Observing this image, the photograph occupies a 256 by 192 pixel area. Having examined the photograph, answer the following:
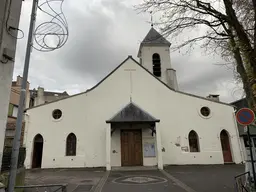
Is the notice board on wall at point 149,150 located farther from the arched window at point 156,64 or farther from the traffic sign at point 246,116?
the traffic sign at point 246,116

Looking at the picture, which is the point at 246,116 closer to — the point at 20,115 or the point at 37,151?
the point at 20,115

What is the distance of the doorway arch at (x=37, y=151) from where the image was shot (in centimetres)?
1623

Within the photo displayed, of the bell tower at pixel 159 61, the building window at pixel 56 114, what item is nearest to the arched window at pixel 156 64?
the bell tower at pixel 159 61

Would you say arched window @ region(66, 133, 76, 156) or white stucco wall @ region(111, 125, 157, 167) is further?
arched window @ region(66, 133, 76, 156)

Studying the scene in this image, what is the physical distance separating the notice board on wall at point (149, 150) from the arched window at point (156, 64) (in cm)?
1044

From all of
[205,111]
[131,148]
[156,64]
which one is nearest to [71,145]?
[131,148]

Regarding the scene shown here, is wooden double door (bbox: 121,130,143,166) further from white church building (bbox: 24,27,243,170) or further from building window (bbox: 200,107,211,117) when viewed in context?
building window (bbox: 200,107,211,117)

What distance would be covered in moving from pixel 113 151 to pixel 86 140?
7.94 feet

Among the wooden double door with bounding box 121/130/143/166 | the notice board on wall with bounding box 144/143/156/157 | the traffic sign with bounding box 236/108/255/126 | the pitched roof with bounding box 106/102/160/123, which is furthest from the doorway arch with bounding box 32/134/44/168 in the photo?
the traffic sign with bounding box 236/108/255/126

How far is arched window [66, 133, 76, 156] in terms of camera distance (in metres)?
15.9

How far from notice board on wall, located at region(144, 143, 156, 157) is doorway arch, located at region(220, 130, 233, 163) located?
6265mm

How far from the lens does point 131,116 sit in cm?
1514

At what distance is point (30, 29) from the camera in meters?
3.82

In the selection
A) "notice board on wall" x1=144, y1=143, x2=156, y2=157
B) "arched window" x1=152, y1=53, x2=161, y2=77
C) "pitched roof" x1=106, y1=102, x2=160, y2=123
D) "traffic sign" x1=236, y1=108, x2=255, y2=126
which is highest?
"arched window" x1=152, y1=53, x2=161, y2=77
